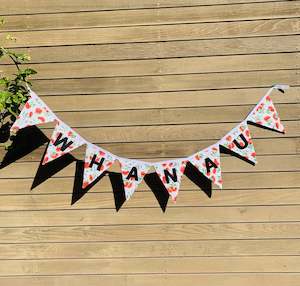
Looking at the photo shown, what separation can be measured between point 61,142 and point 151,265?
1.18 metres

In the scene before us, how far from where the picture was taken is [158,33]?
3.24 m

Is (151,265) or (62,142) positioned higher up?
(62,142)

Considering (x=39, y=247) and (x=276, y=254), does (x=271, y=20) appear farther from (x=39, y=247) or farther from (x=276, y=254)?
(x=39, y=247)

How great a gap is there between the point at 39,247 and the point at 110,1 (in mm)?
1955

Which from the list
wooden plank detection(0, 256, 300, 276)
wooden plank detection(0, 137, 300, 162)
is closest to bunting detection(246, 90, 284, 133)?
wooden plank detection(0, 137, 300, 162)

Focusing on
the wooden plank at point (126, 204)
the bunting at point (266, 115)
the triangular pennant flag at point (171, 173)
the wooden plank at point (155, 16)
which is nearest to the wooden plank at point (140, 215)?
the wooden plank at point (126, 204)

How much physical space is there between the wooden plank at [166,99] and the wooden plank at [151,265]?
1177 mm

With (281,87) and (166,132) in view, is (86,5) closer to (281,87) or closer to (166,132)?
(166,132)

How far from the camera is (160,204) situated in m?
3.32

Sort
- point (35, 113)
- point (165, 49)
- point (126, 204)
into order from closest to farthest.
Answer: point (35, 113), point (165, 49), point (126, 204)

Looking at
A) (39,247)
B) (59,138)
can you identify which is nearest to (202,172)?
(59,138)

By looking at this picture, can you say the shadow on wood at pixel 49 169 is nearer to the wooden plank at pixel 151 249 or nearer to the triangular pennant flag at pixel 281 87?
the wooden plank at pixel 151 249

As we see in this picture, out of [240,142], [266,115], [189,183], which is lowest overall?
[189,183]

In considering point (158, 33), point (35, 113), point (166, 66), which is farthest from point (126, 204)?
point (158, 33)
